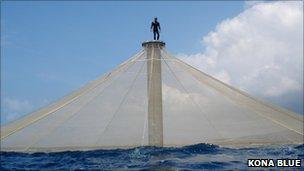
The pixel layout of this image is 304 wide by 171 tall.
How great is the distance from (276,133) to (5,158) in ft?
31.1

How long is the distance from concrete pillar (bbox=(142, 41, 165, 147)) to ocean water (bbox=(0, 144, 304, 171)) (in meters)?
0.44

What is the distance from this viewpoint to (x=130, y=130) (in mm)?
14828

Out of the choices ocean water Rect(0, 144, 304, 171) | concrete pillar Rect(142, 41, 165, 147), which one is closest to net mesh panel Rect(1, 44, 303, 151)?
concrete pillar Rect(142, 41, 165, 147)

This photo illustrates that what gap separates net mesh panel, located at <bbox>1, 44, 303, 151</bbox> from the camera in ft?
48.2

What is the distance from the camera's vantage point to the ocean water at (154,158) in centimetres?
1220

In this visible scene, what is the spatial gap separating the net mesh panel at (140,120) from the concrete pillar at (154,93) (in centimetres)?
27

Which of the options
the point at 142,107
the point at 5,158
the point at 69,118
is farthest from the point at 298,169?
the point at 5,158

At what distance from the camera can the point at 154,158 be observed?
13.6 meters

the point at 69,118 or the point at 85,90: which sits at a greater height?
the point at 85,90

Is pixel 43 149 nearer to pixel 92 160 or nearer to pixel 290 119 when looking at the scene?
pixel 92 160

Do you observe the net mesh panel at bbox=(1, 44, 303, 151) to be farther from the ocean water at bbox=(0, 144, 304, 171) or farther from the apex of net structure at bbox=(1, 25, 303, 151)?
the ocean water at bbox=(0, 144, 304, 171)

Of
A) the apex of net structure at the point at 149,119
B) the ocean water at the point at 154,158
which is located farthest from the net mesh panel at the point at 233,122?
the ocean water at the point at 154,158

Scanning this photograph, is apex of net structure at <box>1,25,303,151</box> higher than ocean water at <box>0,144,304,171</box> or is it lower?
higher

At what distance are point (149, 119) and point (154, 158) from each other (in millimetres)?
1527
